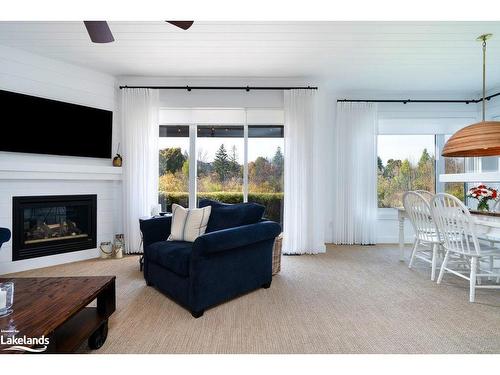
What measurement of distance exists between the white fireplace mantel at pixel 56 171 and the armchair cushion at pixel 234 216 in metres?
1.96

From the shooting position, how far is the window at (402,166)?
4.50 meters

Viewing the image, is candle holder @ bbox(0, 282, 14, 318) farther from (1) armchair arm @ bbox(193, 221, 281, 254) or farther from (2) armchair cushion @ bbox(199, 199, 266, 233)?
(2) armchair cushion @ bbox(199, 199, 266, 233)

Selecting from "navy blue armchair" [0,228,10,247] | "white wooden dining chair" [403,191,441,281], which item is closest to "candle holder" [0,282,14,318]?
"navy blue armchair" [0,228,10,247]

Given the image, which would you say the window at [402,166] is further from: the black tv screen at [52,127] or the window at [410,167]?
the black tv screen at [52,127]

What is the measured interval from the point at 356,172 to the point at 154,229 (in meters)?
3.30

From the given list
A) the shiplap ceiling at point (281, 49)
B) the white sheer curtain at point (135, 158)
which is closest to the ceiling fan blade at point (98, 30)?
the shiplap ceiling at point (281, 49)

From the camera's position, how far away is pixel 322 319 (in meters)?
1.93

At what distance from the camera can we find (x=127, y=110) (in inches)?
146

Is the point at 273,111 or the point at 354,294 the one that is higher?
the point at 273,111

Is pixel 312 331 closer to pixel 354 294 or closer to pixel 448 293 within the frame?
pixel 354 294
